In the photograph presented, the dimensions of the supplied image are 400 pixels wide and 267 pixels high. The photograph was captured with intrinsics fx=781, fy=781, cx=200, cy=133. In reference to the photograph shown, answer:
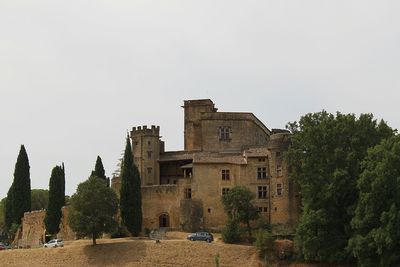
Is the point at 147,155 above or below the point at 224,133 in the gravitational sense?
below

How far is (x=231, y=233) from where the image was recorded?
221 ft

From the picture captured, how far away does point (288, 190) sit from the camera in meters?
71.9

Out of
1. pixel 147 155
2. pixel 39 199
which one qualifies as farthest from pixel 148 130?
pixel 39 199

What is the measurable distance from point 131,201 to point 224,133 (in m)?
15.4

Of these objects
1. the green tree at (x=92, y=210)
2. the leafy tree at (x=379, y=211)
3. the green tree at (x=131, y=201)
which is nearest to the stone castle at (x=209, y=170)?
the green tree at (x=131, y=201)

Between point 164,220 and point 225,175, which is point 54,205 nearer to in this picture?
point 164,220

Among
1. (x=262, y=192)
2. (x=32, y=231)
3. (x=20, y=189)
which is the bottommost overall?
(x=32, y=231)

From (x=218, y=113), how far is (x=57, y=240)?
2238 cm

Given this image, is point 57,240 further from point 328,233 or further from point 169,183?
point 328,233

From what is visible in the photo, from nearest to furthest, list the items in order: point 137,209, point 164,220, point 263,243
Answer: point 263,243
point 137,209
point 164,220

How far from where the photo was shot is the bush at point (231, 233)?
67312 millimetres

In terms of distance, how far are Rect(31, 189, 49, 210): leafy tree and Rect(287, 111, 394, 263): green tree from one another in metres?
56.6

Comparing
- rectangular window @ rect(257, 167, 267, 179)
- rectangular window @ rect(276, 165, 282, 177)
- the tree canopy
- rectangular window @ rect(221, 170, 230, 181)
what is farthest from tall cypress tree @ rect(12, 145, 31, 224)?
rectangular window @ rect(276, 165, 282, 177)

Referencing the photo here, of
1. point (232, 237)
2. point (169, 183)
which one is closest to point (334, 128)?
point (232, 237)
